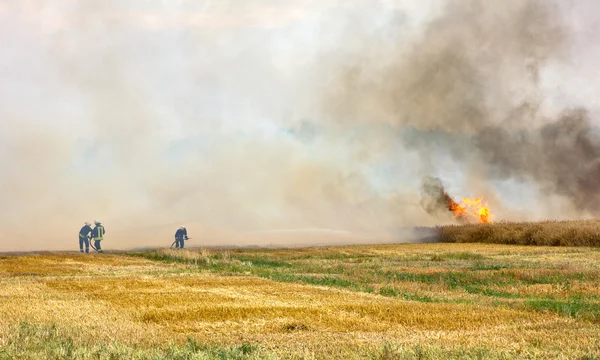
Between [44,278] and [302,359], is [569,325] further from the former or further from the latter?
[44,278]

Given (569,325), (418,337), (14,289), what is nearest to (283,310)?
(418,337)

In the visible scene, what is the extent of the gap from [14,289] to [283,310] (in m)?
14.3

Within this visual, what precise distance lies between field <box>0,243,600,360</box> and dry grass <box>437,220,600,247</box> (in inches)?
1502

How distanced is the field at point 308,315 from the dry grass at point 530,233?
38.2 meters

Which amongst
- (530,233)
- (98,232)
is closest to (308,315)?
(98,232)

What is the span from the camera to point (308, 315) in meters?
21.9

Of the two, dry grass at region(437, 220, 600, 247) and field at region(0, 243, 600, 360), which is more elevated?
dry grass at region(437, 220, 600, 247)

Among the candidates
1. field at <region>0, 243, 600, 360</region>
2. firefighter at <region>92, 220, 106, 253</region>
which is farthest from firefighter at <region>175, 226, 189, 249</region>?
field at <region>0, 243, 600, 360</region>

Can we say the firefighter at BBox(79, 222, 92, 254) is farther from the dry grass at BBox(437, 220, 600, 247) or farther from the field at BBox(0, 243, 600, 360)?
the dry grass at BBox(437, 220, 600, 247)

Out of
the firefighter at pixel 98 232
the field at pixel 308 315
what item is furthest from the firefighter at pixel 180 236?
the field at pixel 308 315

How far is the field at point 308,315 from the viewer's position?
50.8 ft

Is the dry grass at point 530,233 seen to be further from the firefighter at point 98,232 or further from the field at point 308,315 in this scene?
the firefighter at point 98,232

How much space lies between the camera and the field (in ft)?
50.8

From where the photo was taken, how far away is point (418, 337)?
17.7 metres
